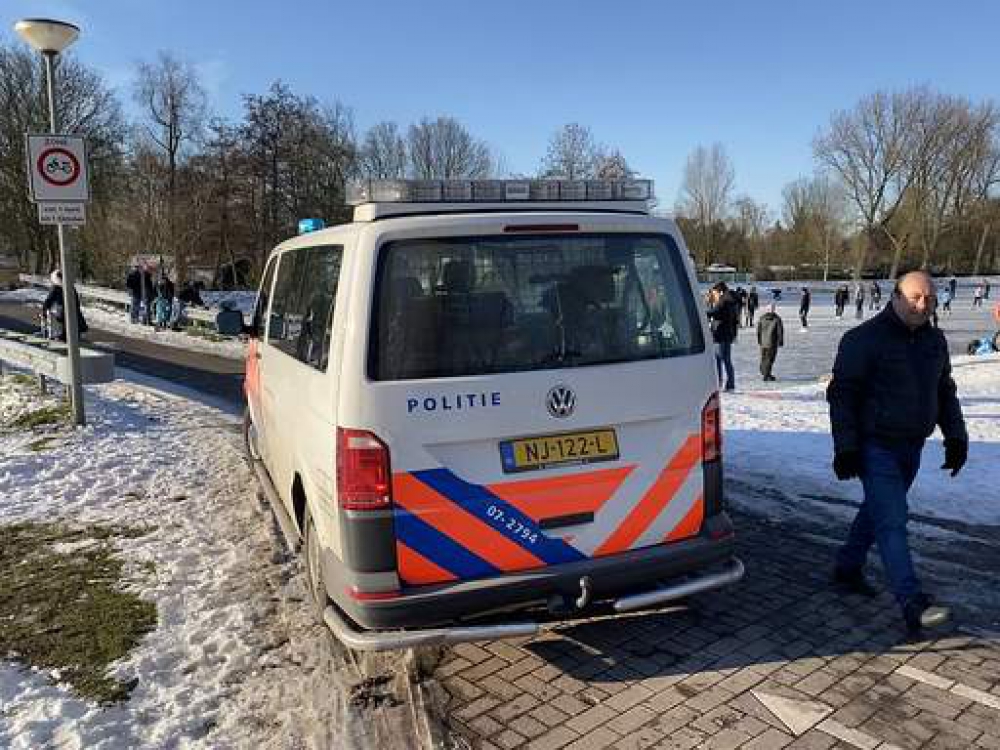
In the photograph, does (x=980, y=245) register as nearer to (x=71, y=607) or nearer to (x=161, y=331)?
(x=161, y=331)

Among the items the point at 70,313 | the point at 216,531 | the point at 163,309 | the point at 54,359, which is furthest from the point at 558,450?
the point at 163,309

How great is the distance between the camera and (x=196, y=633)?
428 cm

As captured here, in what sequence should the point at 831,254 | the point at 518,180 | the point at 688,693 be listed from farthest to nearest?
the point at 831,254 < the point at 518,180 < the point at 688,693

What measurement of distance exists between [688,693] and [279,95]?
4217cm

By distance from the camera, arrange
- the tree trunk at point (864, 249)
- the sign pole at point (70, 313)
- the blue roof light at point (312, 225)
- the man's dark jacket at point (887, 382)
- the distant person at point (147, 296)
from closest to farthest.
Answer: the man's dark jacket at point (887, 382)
the blue roof light at point (312, 225)
the sign pole at point (70, 313)
the distant person at point (147, 296)
the tree trunk at point (864, 249)

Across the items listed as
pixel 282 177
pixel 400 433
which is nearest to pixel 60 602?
pixel 400 433

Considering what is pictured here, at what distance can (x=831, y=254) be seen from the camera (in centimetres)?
7675

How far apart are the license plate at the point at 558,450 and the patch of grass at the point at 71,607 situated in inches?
82.7

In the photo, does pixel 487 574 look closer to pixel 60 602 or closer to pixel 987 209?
pixel 60 602

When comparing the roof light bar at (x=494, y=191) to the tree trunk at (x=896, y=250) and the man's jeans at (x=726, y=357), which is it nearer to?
the man's jeans at (x=726, y=357)

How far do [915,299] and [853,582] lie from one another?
5.58ft

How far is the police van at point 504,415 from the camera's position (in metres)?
3.36

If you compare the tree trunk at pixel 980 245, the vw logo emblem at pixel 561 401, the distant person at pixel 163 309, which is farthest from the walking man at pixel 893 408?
the tree trunk at pixel 980 245

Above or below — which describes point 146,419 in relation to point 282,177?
below
